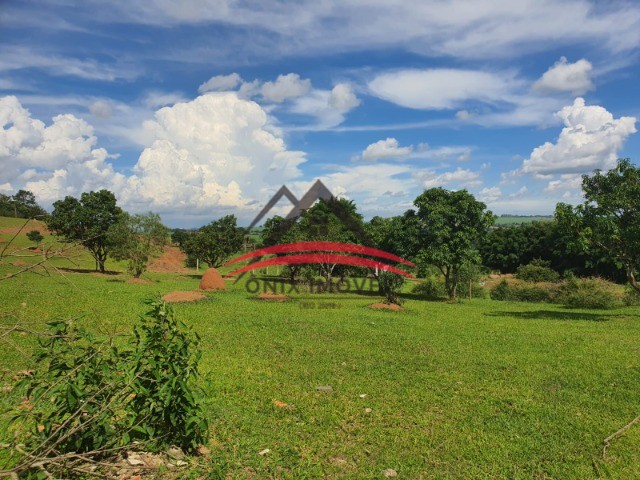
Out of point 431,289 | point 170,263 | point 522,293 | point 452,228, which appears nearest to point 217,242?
point 170,263

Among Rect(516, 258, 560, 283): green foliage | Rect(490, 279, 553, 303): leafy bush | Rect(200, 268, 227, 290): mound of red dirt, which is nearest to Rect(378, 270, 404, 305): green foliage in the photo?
Rect(200, 268, 227, 290): mound of red dirt

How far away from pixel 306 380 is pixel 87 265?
161 ft

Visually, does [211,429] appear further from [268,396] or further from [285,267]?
[285,267]

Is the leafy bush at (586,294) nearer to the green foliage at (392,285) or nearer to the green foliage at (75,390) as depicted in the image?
the green foliage at (392,285)

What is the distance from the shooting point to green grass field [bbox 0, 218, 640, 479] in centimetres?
610

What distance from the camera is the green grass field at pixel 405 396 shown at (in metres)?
6.10

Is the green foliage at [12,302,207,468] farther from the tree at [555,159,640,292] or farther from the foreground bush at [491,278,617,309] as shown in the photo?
the foreground bush at [491,278,617,309]

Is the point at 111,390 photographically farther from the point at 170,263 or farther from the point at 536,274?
the point at 170,263

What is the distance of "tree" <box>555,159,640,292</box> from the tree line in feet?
0.14

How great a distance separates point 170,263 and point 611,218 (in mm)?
60811

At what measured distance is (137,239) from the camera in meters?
36.5

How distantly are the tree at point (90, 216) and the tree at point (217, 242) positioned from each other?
9.40 m

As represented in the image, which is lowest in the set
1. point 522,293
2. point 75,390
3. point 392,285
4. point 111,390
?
point 522,293

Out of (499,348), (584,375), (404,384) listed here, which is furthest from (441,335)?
(404,384)
